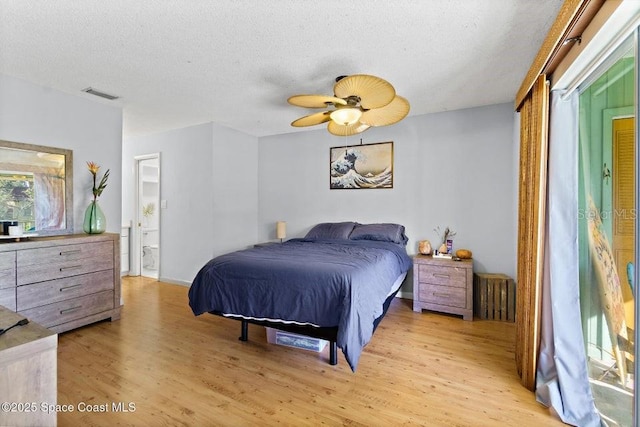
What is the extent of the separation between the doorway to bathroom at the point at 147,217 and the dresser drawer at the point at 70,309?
6.36 ft

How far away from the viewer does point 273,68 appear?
2.48 meters

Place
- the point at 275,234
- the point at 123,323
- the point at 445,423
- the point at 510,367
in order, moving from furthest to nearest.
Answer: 1. the point at 275,234
2. the point at 123,323
3. the point at 510,367
4. the point at 445,423

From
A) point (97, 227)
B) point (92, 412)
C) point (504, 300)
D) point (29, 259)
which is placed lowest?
point (92, 412)

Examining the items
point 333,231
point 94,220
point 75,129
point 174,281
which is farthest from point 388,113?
point 174,281

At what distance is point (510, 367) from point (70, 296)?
12.5 ft

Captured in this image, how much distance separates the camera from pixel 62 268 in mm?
2605

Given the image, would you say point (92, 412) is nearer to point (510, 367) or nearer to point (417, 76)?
point (510, 367)

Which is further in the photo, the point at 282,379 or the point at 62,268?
the point at 62,268

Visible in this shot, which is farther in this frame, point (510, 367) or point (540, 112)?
point (510, 367)

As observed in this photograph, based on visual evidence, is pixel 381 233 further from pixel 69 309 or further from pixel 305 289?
pixel 69 309

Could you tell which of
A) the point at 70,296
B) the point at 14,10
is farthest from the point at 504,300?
the point at 14,10

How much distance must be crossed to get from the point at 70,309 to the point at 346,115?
3086mm

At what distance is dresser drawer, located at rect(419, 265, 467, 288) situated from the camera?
123 inches

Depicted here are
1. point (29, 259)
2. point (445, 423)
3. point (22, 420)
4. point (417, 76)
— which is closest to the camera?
point (22, 420)
